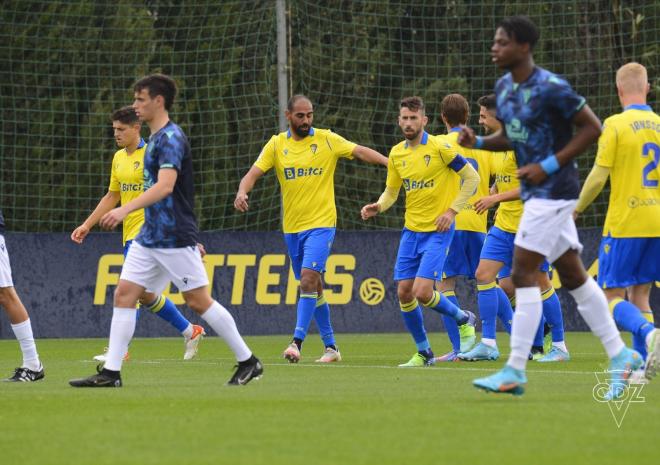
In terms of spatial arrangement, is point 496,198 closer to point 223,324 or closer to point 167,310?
point 223,324

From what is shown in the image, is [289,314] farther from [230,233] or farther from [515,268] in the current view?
[515,268]

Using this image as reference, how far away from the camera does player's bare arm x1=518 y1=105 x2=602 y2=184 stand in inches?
307

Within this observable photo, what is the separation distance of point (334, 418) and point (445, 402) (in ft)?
3.17

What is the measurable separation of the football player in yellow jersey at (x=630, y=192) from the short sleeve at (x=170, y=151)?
2651 mm

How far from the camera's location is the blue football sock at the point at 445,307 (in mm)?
12483

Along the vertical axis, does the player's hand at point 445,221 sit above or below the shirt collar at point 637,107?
below

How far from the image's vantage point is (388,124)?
24219 mm

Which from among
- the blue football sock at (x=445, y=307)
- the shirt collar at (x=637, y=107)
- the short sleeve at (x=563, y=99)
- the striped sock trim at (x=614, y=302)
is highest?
the short sleeve at (x=563, y=99)

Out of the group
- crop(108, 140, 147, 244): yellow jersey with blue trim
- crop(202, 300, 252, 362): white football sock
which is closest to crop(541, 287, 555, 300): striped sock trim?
crop(108, 140, 147, 244): yellow jersey with blue trim

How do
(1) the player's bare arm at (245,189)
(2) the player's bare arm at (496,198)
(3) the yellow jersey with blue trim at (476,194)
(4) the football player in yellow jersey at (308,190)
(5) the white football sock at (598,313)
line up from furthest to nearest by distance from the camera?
(3) the yellow jersey with blue trim at (476,194) < (4) the football player in yellow jersey at (308,190) < (1) the player's bare arm at (245,189) < (2) the player's bare arm at (496,198) < (5) the white football sock at (598,313)

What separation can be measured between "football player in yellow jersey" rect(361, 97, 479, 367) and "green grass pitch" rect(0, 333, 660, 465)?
1.31 m

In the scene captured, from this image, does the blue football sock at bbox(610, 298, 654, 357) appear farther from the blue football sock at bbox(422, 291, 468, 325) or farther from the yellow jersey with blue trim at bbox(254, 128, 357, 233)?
the yellow jersey with blue trim at bbox(254, 128, 357, 233)

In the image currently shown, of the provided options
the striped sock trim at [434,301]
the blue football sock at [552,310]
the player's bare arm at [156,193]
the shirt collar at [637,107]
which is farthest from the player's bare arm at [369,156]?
the player's bare arm at [156,193]

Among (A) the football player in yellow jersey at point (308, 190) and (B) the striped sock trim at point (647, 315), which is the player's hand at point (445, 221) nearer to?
(A) the football player in yellow jersey at point (308, 190)
